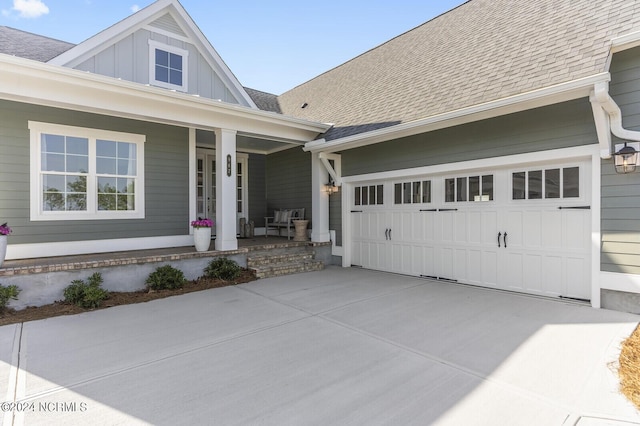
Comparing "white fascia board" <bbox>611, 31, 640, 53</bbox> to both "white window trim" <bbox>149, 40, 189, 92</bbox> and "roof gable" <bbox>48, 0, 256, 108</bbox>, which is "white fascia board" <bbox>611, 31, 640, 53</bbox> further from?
"white window trim" <bbox>149, 40, 189, 92</bbox>

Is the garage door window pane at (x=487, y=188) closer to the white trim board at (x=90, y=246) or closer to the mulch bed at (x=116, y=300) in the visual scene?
the mulch bed at (x=116, y=300)

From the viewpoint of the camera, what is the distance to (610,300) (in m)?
4.49

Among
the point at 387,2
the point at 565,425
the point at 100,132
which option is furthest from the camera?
the point at 387,2

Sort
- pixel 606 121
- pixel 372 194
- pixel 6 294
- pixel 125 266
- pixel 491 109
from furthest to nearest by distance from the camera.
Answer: pixel 372 194, pixel 125 266, pixel 491 109, pixel 6 294, pixel 606 121

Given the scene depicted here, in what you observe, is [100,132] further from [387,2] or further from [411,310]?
[387,2]

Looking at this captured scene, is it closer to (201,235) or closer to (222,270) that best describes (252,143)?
(201,235)

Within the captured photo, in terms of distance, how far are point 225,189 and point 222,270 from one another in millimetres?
1603

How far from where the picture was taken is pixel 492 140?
5.60 meters

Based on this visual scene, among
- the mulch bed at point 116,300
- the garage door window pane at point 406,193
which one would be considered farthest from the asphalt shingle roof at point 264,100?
the mulch bed at point 116,300

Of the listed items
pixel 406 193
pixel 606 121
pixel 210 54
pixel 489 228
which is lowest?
pixel 489 228

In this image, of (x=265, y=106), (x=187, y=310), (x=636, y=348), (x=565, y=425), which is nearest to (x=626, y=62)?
(x=636, y=348)

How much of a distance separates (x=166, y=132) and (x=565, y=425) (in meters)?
7.78

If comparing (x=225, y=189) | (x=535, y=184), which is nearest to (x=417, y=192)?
(x=535, y=184)

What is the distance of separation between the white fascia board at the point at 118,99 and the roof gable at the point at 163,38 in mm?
2405
